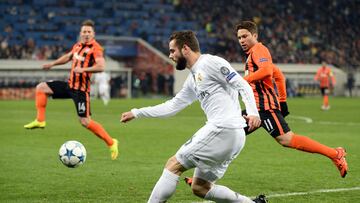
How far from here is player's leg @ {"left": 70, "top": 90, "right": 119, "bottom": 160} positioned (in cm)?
1305

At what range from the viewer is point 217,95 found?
672 centimetres

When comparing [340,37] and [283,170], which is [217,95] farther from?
[340,37]

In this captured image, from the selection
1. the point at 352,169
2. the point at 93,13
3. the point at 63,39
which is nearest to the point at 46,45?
the point at 63,39

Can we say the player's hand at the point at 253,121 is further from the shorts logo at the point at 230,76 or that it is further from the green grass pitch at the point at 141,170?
the green grass pitch at the point at 141,170

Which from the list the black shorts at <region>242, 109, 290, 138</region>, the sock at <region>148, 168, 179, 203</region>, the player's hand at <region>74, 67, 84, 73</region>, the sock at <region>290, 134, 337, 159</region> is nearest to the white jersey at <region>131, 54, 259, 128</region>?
the sock at <region>148, 168, 179, 203</region>

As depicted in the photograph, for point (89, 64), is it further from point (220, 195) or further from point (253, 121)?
point (253, 121)

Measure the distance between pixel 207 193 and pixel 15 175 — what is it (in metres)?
4.66

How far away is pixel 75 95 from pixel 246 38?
4.97 m

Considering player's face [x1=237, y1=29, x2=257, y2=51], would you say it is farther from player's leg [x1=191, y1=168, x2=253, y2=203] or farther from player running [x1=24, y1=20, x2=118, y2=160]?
player running [x1=24, y1=20, x2=118, y2=160]

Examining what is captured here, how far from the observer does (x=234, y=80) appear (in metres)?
6.62

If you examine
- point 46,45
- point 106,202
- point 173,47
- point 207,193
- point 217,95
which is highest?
point 173,47

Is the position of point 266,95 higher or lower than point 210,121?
lower

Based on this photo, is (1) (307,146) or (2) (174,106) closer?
(2) (174,106)

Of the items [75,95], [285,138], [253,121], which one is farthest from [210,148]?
[75,95]
